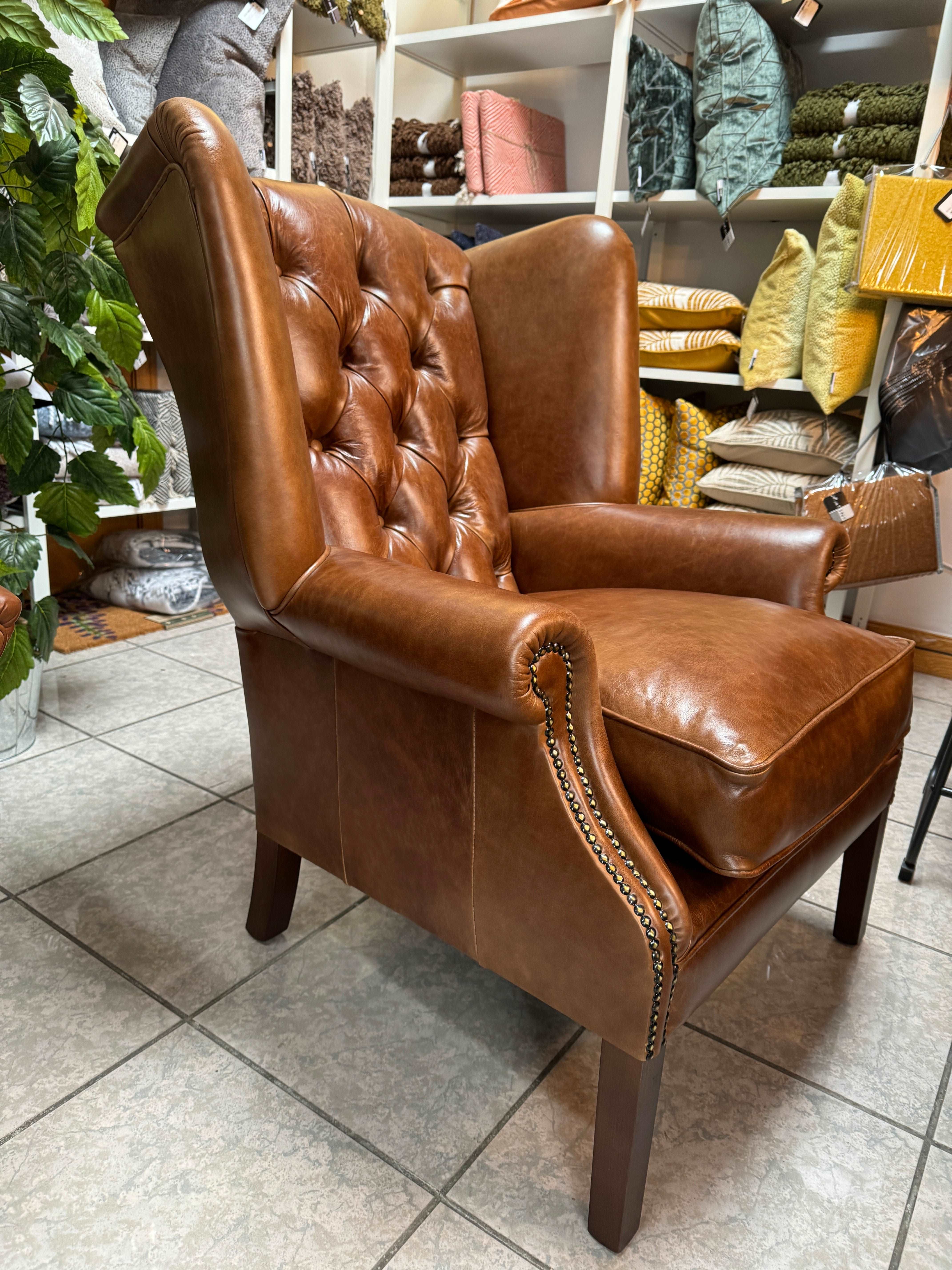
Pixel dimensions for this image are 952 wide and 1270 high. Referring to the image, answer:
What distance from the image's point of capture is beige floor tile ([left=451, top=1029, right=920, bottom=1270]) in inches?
34.5

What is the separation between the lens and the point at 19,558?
5.46 ft

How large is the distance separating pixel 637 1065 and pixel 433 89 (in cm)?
337

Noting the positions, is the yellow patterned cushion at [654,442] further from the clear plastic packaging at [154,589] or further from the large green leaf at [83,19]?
the large green leaf at [83,19]

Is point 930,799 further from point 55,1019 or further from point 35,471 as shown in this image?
point 35,471

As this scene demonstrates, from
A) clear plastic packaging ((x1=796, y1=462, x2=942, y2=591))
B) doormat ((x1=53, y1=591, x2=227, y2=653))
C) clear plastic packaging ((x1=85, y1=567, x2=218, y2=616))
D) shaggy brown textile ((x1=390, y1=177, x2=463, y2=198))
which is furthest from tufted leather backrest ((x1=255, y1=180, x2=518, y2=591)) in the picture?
shaggy brown textile ((x1=390, y1=177, x2=463, y2=198))

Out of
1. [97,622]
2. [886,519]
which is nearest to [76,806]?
[97,622]

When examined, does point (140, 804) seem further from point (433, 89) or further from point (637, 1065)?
point (433, 89)

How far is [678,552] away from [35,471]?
120 cm

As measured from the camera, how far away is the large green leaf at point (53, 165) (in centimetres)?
144

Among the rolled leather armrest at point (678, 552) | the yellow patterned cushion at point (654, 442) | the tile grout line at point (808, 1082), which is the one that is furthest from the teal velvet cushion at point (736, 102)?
the tile grout line at point (808, 1082)

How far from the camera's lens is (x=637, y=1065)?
0.82 meters

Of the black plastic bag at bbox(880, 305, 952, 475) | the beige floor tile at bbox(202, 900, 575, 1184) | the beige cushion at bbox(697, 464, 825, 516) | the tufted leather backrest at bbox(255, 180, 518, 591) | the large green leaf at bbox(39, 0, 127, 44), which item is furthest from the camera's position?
the beige cushion at bbox(697, 464, 825, 516)

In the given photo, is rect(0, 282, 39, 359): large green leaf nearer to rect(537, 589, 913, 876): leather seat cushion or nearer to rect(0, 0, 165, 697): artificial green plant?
rect(0, 0, 165, 697): artificial green plant

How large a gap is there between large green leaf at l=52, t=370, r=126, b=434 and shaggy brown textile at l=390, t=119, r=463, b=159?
175 centimetres
